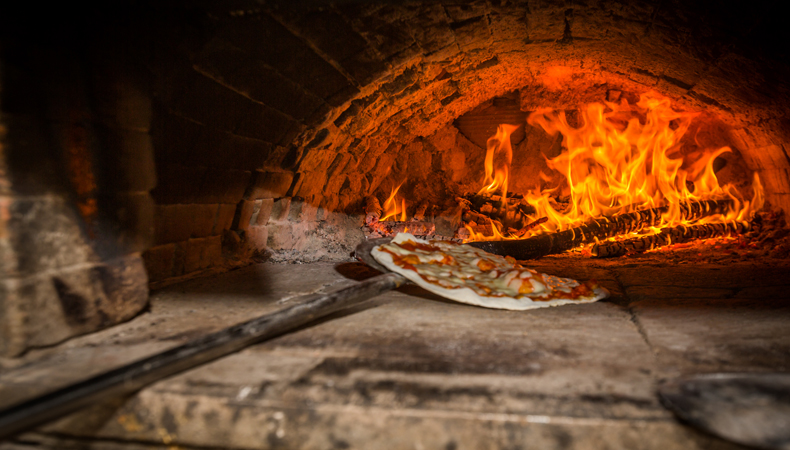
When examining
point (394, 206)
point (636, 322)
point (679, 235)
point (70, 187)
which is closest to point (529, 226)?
point (679, 235)

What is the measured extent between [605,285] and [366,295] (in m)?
1.68

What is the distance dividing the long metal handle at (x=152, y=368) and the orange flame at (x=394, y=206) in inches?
135

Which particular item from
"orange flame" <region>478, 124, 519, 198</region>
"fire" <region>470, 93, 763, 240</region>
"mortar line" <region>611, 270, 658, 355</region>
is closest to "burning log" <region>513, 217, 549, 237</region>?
"fire" <region>470, 93, 763, 240</region>

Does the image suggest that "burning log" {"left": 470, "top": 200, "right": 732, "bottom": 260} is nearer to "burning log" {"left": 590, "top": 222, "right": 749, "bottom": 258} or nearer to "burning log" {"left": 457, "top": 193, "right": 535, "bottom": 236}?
"burning log" {"left": 590, "top": 222, "right": 749, "bottom": 258}

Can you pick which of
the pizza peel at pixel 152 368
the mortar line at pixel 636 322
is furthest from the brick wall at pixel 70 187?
the mortar line at pixel 636 322

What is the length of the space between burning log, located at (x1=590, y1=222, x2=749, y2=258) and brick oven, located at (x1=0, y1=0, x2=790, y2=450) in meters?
0.32

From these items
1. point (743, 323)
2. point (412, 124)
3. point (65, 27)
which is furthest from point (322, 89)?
point (743, 323)

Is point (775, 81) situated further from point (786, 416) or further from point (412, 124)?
point (412, 124)

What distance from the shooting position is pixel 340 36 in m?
2.53

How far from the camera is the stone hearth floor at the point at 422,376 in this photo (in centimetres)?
114

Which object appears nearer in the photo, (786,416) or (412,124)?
(786,416)

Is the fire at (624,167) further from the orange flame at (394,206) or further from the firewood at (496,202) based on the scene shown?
the orange flame at (394,206)

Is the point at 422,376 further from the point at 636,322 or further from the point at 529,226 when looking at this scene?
the point at 529,226

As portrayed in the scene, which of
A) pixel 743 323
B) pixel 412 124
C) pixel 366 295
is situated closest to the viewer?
pixel 743 323
